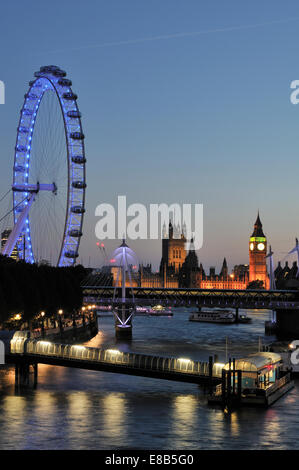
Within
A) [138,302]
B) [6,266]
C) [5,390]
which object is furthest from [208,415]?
[138,302]

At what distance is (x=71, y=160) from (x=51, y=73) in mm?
7540

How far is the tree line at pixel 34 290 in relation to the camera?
59.0 m

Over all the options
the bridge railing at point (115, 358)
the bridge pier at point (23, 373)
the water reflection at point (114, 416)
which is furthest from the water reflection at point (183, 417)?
the bridge pier at point (23, 373)

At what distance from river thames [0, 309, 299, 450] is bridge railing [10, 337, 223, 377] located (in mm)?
1558

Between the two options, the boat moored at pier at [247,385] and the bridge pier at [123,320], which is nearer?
the boat moored at pier at [247,385]

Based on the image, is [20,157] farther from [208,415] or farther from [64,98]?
[208,415]

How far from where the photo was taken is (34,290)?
212ft

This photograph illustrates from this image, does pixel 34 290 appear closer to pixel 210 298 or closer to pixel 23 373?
pixel 23 373

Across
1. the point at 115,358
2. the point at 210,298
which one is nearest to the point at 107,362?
the point at 115,358

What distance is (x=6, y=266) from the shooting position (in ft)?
205

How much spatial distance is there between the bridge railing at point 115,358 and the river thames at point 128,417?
1558mm

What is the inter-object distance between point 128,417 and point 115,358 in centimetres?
651

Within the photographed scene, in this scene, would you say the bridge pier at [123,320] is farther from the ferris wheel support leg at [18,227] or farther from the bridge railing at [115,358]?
the bridge railing at [115,358]
